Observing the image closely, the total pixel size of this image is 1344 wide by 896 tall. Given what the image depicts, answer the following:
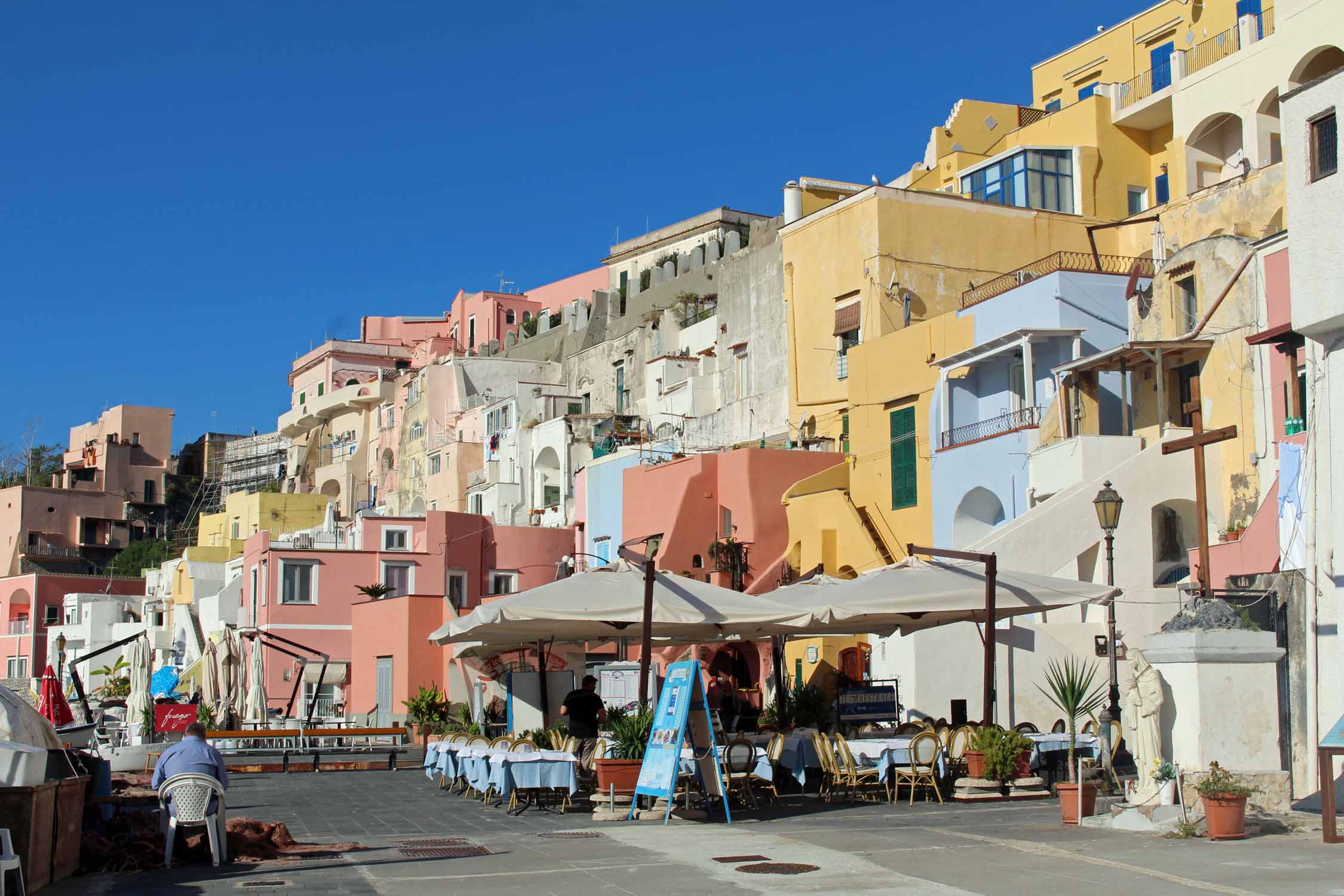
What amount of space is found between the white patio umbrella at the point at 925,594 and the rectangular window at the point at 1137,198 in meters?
26.7

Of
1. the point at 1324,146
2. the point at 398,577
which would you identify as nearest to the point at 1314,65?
the point at 1324,146

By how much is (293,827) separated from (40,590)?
6249 cm

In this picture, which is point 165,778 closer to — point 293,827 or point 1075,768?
point 293,827

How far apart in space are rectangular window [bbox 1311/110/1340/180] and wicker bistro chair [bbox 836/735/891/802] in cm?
744

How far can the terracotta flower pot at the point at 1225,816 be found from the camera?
38.3ft

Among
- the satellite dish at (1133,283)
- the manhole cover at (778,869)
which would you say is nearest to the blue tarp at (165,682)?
the satellite dish at (1133,283)

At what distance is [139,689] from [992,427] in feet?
59.8

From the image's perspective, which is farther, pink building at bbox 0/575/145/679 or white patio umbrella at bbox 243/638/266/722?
pink building at bbox 0/575/145/679

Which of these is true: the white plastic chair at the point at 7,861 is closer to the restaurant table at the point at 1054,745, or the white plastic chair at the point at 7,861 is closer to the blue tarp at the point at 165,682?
the restaurant table at the point at 1054,745

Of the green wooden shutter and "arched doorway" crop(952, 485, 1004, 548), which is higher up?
the green wooden shutter

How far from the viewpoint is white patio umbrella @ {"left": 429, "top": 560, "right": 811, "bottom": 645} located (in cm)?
1647

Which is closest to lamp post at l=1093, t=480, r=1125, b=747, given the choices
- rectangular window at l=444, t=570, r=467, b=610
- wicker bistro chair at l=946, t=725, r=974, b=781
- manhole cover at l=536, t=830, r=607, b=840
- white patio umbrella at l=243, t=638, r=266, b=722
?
wicker bistro chair at l=946, t=725, r=974, b=781

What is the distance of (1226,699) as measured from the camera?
12562 mm

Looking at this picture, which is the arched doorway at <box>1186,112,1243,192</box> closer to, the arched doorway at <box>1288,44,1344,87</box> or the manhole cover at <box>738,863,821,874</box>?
the arched doorway at <box>1288,44,1344,87</box>
